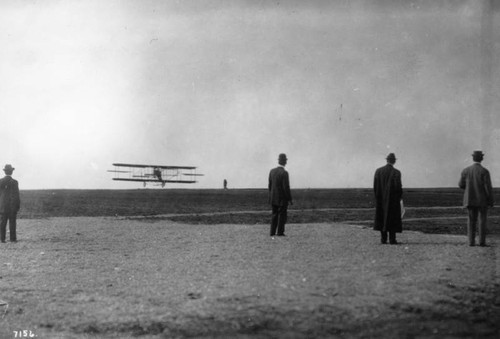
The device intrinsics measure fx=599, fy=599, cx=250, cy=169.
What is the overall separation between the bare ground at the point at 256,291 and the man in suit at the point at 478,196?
485mm

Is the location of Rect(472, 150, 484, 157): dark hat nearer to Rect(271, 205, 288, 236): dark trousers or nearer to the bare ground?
the bare ground

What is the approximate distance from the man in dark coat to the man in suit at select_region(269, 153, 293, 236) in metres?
2.45

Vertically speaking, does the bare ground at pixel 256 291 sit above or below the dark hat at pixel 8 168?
below

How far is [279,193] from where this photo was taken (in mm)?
15219

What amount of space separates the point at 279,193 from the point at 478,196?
4793mm

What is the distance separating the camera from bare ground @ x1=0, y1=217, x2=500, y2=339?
642 cm

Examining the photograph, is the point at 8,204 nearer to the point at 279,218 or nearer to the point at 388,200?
the point at 279,218

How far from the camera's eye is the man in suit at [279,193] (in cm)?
1522

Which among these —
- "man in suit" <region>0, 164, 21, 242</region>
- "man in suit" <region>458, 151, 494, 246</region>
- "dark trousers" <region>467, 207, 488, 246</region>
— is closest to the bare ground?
"dark trousers" <region>467, 207, 488, 246</region>

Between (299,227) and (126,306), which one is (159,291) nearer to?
(126,306)

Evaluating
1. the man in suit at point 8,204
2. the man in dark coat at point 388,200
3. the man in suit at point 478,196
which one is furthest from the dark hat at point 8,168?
the man in suit at point 478,196

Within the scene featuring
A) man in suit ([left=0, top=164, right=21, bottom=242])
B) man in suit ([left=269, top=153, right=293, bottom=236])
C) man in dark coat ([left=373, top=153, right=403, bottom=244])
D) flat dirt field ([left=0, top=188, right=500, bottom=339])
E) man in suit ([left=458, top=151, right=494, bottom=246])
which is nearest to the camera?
flat dirt field ([left=0, top=188, right=500, bottom=339])

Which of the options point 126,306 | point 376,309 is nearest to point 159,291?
point 126,306

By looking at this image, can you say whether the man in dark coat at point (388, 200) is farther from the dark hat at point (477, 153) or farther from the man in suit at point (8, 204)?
the man in suit at point (8, 204)
